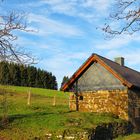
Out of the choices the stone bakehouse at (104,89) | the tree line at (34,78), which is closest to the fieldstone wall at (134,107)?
the stone bakehouse at (104,89)

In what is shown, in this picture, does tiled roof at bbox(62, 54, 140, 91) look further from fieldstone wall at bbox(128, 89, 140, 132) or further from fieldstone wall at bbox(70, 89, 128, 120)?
fieldstone wall at bbox(70, 89, 128, 120)

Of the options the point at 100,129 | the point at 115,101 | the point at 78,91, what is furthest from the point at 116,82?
the point at 100,129

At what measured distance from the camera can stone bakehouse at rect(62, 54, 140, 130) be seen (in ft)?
96.7

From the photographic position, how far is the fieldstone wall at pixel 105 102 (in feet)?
96.5

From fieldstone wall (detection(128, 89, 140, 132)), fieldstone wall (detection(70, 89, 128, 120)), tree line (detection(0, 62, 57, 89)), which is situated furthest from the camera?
tree line (detection(0, 62, 57, 89))

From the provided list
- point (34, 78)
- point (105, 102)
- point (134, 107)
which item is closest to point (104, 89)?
point (105, 102)

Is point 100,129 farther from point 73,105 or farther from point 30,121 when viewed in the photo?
point 73,105

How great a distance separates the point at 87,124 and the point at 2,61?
690 cm

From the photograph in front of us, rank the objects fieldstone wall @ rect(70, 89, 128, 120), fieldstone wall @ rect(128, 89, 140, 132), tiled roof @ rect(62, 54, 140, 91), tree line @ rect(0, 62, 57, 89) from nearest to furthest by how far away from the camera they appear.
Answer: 1. tiled roof @ rect(62, 54, 140, 91)
2. fieldstone wall @ rect(70, 89, 128, 120)
3. fieldstone wall @ rect(128, 89, 140, 132)
4. tree line @ rect(0, 62, 57, 89)

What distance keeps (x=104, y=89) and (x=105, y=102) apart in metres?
1.15

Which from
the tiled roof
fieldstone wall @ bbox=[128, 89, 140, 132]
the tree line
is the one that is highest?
the tree line

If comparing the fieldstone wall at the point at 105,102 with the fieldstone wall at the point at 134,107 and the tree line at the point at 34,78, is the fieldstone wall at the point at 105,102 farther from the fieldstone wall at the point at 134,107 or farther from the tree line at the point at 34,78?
the tree line at the point at 34,78

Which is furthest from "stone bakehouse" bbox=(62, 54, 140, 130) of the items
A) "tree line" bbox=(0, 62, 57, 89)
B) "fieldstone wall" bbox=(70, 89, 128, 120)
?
"tree line" bbox=(0, 62, 57, 89)

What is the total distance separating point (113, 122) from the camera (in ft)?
84.2
